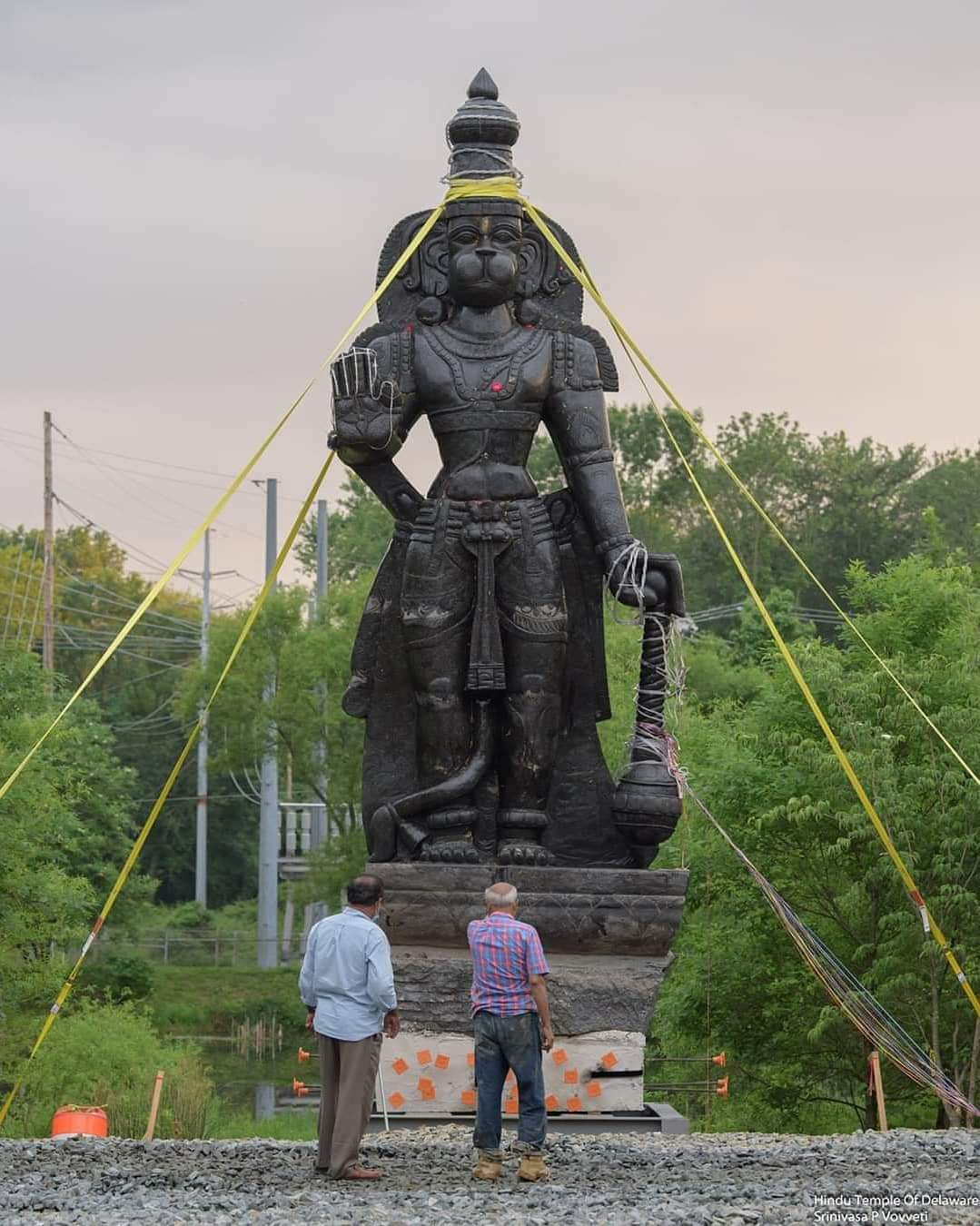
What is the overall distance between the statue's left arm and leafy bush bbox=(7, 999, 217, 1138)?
1132cm

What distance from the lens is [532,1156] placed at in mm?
8719

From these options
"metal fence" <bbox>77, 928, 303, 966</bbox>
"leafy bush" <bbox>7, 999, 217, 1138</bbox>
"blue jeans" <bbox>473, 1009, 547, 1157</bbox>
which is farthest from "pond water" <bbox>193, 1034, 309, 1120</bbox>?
"blue jeans" <bbox>473, 1009, 547, 1157</bbox>

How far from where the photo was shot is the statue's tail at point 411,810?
456 inches

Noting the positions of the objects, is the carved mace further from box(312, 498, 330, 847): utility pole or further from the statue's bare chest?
box(312, 498, 330, 847): utility pole

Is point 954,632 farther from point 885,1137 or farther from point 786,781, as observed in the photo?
point 885,1137

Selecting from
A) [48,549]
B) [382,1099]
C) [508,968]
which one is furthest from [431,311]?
[48,549]

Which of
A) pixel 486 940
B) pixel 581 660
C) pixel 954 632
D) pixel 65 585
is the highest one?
pixel 65 585

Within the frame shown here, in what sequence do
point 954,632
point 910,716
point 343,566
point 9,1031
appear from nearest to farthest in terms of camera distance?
1. point 910,716
2. point 954,632
3. point 9,1031
4. point 343,566

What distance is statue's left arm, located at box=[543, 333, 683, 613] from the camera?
1181 cm

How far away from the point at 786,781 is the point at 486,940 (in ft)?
39.4

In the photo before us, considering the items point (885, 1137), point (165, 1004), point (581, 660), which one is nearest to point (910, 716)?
point (581, 660)

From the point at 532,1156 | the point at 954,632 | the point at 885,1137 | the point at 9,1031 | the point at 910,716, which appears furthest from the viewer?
the point at 9,1031

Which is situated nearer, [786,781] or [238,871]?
[786,781]

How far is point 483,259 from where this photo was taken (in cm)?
1191
